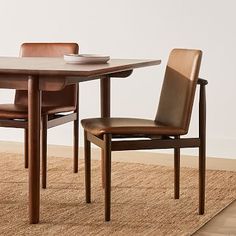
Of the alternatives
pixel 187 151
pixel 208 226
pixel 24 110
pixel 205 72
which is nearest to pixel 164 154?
pixel 187 151

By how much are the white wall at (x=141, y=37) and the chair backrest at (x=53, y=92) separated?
0.84 m

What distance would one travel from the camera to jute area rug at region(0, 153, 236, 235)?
3211mm

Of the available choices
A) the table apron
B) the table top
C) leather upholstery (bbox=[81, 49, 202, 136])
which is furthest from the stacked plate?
leather upholstery (bbox=[81, 49, 202, 136])

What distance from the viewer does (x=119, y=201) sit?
12.1ft

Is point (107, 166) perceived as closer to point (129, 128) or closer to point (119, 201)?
point (129, 128)

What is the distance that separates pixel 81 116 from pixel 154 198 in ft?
5.27

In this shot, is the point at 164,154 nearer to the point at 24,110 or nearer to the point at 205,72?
the point at 205,72

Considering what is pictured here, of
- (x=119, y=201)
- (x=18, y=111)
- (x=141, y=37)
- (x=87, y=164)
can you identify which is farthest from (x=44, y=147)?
(x=141, y=37)

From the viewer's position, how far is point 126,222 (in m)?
3.30

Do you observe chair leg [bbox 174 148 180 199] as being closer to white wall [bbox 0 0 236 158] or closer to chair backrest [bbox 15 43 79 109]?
chair backrest [bbox 15 43 79 109]

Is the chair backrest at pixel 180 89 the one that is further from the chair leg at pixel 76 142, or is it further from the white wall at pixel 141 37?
the white wall at pixel 141 37

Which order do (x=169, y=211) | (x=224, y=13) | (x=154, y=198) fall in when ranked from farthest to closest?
(x=224, y=13), (x=154, y=198), (x=169, y=211)

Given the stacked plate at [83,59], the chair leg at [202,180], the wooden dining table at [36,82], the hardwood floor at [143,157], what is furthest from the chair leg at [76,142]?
the chair leg at [202,180]

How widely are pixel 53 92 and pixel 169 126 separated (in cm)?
100
